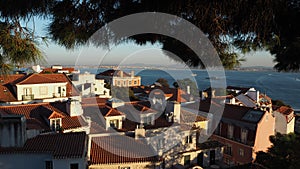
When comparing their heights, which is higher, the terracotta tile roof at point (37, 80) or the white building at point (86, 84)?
the terracotta tile roof at point (37, 80)

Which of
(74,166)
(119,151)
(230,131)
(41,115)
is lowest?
(230,131)

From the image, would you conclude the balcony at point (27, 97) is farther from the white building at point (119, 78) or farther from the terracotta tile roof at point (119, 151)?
the white building at point (119, 78)

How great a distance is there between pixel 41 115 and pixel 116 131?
350 cm

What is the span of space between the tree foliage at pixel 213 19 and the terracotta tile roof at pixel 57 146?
19.4 feet

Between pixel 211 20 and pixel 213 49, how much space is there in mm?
470

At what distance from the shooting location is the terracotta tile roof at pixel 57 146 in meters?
8.09

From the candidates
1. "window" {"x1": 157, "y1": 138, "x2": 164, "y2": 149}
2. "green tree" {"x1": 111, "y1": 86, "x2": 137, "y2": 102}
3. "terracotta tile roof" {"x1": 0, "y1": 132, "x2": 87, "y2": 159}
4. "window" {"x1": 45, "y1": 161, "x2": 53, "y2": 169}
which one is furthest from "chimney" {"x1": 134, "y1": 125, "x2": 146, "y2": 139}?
"green tree" {"x1": 111, "y1": 86, "x2": 137, "y2": 102}

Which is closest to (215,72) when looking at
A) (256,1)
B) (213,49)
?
(213,49)

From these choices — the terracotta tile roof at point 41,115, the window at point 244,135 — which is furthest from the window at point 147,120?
the window at point 244,135

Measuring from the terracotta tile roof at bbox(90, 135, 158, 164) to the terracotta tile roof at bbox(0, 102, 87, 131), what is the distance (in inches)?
49.2

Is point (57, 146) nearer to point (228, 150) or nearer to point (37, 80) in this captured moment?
point (37, 80)

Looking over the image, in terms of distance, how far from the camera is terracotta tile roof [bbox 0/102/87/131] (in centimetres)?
1083

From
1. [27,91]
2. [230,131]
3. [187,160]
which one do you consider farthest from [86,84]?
[187,160]

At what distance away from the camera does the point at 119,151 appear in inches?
424
